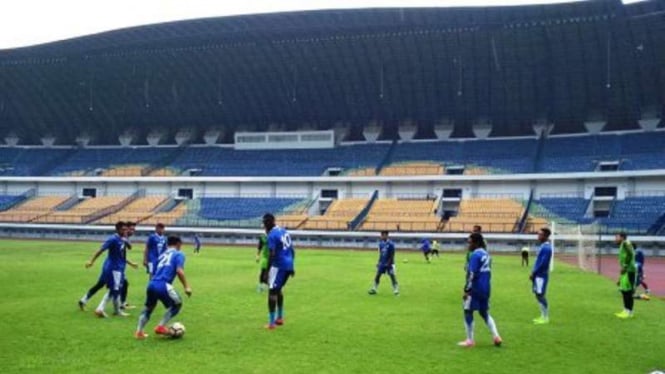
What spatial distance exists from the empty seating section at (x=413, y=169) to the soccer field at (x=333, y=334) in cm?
4044

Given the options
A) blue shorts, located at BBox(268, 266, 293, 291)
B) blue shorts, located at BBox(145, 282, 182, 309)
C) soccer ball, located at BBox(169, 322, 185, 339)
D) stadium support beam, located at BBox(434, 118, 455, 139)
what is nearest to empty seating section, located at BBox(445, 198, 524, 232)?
stadium support beam, located at BBox(434, 118, 455, 139)

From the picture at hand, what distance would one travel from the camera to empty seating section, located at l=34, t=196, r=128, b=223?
2653 inches

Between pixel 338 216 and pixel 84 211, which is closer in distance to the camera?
pixel 338 216

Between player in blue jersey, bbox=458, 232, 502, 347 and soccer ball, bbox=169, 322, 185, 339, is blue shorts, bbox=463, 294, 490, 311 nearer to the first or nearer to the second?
player in blue jersey, bbox=458, 232, 502, 347

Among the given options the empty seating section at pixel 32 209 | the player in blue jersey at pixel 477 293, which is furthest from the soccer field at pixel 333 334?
the empty seating section at pixel 32 209

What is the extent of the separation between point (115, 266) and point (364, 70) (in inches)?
2053

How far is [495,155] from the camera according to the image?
212 feet

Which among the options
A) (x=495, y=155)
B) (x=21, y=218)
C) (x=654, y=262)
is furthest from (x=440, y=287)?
(x=21, y=218)

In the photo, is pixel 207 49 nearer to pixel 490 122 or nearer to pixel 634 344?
pixel 490 122

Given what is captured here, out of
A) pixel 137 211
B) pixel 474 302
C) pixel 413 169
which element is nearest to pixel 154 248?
pixel 474 302

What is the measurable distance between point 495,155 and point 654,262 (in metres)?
23.4

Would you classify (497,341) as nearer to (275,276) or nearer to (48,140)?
(275,276)

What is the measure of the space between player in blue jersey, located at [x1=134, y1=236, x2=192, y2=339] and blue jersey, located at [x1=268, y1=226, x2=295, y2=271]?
2.01 m

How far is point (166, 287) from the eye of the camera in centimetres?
1212
